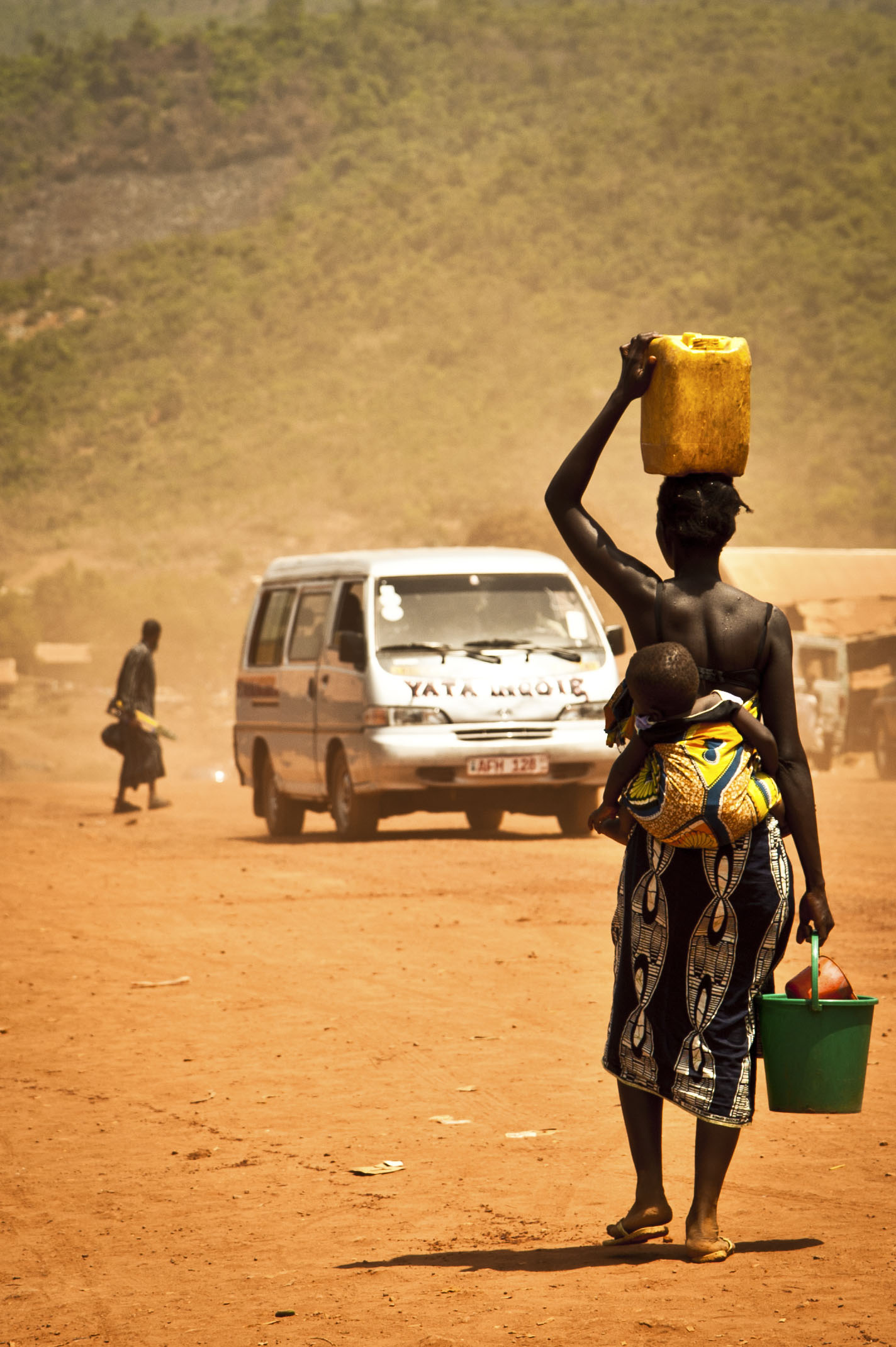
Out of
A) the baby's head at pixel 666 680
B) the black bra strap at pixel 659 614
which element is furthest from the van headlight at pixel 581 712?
the baby's head at pixel 666 680

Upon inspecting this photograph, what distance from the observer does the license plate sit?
13.8 meters

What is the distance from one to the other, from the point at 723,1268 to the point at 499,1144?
4.78 ft

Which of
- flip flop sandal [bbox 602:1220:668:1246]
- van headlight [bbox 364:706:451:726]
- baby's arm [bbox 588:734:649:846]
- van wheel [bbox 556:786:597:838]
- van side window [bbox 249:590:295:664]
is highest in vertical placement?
baby's arm [bbox 588:734:649:846]

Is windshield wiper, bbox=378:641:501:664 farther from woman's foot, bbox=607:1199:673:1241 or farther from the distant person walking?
woman's foot, bbox=607:1199:673:1241

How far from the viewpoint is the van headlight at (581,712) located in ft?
45.8

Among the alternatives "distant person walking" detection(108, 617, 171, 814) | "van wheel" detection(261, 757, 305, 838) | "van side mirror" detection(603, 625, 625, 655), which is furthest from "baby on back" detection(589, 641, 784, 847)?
"distant person walking" detection(108, 617, 171, 814)

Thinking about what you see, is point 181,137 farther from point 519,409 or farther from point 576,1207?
point 576,1207

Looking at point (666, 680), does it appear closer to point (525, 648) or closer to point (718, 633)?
point (718, 633)

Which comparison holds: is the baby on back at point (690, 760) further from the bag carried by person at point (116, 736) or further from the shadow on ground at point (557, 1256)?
the bag carried by person at point (116, 736)

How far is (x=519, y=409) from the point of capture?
76500mm

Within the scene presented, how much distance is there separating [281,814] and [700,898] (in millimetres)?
11868

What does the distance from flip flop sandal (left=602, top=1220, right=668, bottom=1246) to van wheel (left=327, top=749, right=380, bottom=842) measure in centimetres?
991

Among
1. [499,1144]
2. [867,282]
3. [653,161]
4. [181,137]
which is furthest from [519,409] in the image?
[499,1144]

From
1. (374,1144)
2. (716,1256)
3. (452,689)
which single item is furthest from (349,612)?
(716,1256)
